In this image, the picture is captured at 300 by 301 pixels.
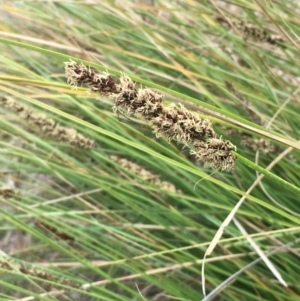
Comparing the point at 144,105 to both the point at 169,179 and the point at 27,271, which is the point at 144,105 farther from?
the point at 169,179

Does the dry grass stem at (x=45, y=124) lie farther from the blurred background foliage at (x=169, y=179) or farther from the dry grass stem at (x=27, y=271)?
the dry grass stem at (x=27, y=271)

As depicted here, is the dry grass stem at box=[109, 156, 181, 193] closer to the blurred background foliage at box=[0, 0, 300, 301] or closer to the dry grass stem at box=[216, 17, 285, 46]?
the blurred background foliage at box=[0, 0, 300, 301]

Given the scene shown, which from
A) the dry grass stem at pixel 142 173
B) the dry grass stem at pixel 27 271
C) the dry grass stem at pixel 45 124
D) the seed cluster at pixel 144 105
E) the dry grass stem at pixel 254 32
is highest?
the seed cluster at pixel 144 105

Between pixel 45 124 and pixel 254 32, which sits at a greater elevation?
pixel 254 32

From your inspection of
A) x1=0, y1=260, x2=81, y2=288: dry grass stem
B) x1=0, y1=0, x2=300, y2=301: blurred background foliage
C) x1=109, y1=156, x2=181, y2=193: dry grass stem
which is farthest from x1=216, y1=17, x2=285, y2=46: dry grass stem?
x1=0, y1=260, x2=81, y2=288: dry grass stem

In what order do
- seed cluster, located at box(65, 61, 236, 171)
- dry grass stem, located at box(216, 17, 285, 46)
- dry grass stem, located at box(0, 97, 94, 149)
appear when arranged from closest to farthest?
seed cluster, located at box(65, 61, 236, 171) < dry grass stem, located at box(0, 97, 94, 149) < dry grass stem, located at box(216, 17, 285, 46)

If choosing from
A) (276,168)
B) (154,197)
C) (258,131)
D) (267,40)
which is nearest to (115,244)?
(154,197)

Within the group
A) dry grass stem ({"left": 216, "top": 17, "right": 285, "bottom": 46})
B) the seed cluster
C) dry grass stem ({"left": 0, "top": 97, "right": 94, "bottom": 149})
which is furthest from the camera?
dry grass stem ({"left": 216, "top": 17, "right": 285, "bottom": 46})

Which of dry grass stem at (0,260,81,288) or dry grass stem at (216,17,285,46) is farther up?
dry grass stem at (216,17,285,46)

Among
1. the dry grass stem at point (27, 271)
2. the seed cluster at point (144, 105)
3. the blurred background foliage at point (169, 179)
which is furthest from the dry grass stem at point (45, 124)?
the seed cluster at point (144, 105)

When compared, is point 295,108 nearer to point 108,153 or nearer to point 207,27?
point 207,27

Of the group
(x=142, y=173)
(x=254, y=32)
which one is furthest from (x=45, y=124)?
(x=254, y=32)
